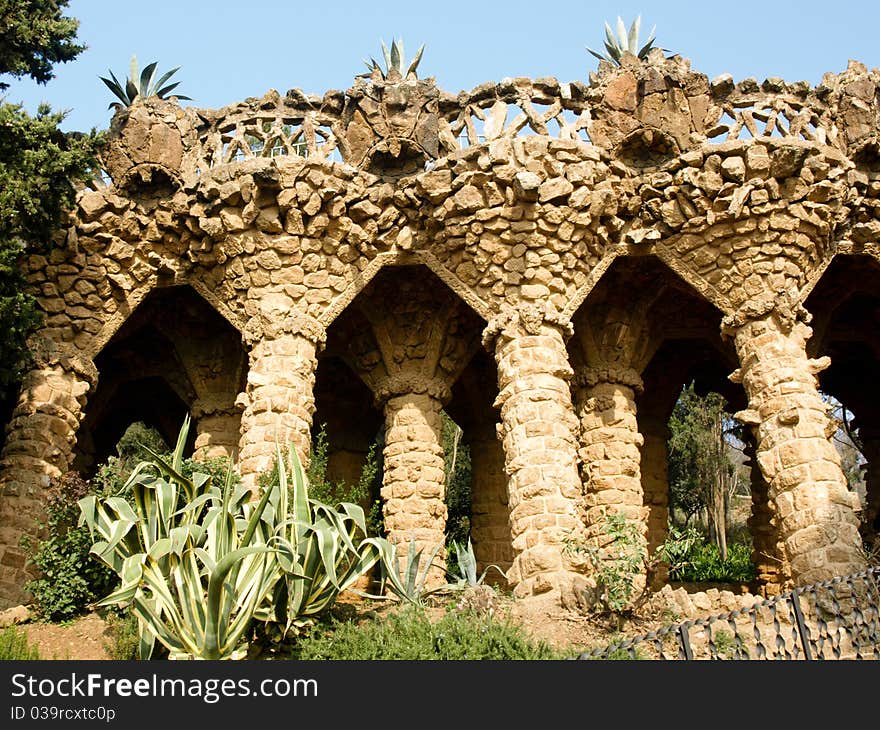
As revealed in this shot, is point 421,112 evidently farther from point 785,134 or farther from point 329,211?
point 785,134

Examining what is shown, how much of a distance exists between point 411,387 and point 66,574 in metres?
4.40

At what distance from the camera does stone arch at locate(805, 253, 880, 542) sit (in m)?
11.3

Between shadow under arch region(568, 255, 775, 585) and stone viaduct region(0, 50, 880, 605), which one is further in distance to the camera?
shadow under arch region(568, 255, 775, 585)

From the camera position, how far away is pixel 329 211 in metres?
10.3

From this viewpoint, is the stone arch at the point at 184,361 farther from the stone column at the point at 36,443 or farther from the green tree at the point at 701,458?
the green tree at the point at 701,458

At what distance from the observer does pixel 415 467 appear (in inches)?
409

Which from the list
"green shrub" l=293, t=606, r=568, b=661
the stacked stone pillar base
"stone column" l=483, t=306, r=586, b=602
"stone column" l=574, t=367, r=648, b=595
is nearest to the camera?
"green shrub" l=293, t=606, r=568, b=661

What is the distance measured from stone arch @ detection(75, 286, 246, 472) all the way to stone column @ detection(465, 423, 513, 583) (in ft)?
10.5

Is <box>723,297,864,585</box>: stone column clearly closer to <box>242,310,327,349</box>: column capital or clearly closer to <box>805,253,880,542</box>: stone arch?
<box>805,253,880,542</box>: stone arch

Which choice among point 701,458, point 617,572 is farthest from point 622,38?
point 701,458

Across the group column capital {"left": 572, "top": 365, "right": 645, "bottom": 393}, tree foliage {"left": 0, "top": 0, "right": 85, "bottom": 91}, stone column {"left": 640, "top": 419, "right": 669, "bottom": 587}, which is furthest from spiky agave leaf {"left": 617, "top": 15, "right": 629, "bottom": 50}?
tree foliage {"left": 0, "top": 0, "right": 85, "bottom": 91}

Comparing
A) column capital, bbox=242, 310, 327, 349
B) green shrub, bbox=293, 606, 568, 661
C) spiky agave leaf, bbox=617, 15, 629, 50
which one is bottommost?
green shrub, bbox=293, 606, 568, 661

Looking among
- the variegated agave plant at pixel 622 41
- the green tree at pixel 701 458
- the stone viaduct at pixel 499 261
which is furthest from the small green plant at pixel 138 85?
the green tree at pixel 701 458

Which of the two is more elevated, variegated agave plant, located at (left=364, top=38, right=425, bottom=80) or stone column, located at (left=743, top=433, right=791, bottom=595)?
variegated agave plant, located at (left=364, top=38, right=425, bottom=80)
